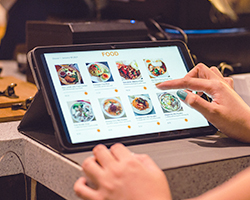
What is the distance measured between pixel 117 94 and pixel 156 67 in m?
0.13

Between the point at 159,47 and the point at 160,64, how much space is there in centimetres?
5

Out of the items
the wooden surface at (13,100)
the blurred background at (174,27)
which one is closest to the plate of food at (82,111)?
the wooden surface at (13,100)

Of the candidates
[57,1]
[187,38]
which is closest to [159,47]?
[187,38]

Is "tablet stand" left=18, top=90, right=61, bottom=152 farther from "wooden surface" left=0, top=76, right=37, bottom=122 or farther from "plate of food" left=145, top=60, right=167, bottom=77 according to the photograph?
"plate of food" left=145, top=60, right=167, bottom=77

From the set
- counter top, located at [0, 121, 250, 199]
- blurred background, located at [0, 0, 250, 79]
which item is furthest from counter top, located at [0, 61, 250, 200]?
blurred background, located at [0, 0, 250, 79]

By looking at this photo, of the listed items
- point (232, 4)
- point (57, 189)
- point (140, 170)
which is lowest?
point (57, 189)

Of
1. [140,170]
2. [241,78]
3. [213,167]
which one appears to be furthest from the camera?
[241,78]

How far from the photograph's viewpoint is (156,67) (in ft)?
2.39

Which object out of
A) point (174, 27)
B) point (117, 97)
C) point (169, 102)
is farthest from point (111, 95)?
point (174, 27)

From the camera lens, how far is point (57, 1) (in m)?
2.38

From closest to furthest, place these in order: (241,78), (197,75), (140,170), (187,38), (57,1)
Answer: (140,170) → (197,75) → (241,78) → (187,38) → (57,1)

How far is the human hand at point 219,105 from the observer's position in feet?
2.07

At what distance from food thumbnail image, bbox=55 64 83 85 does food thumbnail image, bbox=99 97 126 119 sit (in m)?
0.07

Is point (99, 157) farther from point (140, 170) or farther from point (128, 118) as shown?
point (128, 118)
